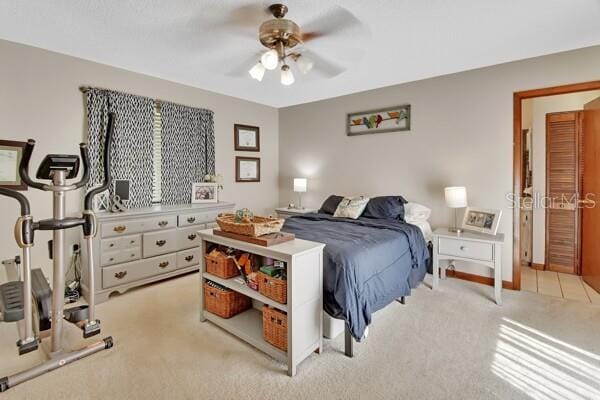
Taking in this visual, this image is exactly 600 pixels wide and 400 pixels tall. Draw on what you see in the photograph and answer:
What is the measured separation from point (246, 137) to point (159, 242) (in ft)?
7.26

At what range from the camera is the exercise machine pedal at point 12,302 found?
182 cm

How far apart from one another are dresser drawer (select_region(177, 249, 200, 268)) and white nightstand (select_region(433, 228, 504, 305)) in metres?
2.77

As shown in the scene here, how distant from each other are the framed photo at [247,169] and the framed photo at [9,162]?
2497mm

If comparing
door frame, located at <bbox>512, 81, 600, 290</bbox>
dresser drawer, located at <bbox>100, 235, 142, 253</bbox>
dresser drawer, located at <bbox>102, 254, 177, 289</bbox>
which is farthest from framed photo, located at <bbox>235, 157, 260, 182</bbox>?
door frame, located at <bbox>512, 81, 600, 290</bbox>

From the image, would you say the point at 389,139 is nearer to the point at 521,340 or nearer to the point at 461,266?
the point at 461,266

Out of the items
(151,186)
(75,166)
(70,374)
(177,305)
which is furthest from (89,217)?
(151,186)

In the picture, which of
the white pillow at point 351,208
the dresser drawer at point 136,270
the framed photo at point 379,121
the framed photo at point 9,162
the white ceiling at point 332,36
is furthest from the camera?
the framed photo at point 379,121

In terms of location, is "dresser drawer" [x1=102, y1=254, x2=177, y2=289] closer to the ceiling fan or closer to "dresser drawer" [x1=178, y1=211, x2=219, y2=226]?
"dresser drawer" [x1=178, y1=211, x2=219, y2=226]

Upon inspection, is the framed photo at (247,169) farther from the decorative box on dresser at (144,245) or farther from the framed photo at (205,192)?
the decorative box on dresser at (144,245)

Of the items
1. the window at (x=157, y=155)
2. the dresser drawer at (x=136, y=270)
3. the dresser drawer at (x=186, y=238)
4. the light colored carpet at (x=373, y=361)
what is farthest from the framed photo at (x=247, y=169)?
the light colored carpet at (x=373, y=361)

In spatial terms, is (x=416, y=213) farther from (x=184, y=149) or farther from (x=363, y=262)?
(x=184, y=149)

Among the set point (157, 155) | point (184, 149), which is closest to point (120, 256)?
point (157, 155)

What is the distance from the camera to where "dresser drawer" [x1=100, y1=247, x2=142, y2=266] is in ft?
9.55

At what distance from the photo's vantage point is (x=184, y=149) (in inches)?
156
